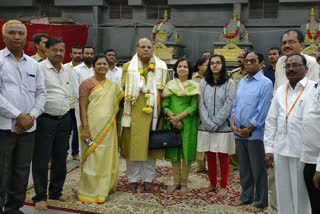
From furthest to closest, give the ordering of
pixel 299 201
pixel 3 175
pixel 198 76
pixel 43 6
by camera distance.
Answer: pixel 43 6 < pixel 198 76 < pixel 3 175 < pixel 299 201

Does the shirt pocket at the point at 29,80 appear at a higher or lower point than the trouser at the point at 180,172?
higher

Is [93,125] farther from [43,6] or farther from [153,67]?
[43,6]

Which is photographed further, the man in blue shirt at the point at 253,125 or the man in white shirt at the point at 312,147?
the man in blue shirt at the point at 253,125

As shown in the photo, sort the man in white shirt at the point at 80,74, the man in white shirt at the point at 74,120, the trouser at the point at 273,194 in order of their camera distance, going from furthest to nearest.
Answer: the man in white shirt at the point at 74,120 < the man in white shirt at the point at 80,74 < the trouser at the point at 273,194

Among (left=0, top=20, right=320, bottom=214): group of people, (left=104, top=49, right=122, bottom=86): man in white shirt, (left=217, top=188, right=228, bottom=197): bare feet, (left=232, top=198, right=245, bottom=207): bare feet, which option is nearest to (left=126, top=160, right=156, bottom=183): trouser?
(left=0, top=20, right=320, bottom=214): group of people

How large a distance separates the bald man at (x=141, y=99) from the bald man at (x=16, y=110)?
114 cm

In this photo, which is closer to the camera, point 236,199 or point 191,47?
point 236,199

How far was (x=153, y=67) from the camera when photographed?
4137 millimetres

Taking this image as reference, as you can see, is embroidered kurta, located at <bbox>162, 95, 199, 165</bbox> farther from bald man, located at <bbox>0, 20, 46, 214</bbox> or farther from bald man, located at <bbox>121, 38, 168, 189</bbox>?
bald man, located at <bbox>0, 20, 46, 214</bbox>

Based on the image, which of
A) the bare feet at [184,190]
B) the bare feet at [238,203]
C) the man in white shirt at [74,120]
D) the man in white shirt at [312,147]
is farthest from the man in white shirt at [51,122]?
the man in white shirt at [312,147]

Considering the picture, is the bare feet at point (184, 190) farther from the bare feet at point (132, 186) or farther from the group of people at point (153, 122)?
the bare feet at point (132, 186)

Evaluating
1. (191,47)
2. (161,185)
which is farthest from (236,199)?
(191,47)

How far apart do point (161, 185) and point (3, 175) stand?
2.08m

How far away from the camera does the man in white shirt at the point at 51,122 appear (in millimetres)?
3471
